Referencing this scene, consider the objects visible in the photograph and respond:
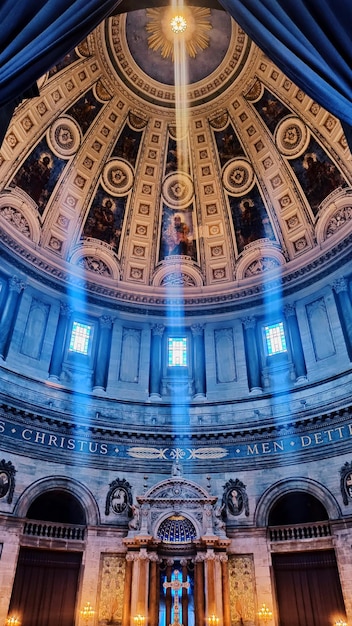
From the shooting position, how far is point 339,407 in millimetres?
19844

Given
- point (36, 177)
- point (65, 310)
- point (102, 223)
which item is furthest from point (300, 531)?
point (36, 177)

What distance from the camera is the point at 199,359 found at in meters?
25.0

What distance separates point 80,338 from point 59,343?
56.5 inches

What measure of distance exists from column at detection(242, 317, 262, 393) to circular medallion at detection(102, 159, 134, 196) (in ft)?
35.6

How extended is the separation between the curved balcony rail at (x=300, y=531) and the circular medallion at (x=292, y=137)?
18871 mm

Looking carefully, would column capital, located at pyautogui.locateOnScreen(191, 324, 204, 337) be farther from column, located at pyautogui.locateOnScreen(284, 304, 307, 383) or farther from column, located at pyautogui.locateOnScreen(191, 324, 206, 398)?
column, located at pyautogui.locateOnScreen(284, 304, 307, 383)

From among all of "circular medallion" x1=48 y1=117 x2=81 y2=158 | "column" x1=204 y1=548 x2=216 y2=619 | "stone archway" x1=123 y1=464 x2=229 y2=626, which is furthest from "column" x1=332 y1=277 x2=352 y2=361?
"circular medallion" x1=48 y1=117 x2=81 y2=158

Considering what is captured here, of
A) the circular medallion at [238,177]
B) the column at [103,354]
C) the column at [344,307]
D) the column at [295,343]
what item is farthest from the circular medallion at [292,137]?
the column at [103,354]

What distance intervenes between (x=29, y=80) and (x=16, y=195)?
16552 mm

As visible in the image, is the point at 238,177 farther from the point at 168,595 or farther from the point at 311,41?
A: the point at 168,595

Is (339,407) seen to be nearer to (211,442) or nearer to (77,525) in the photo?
(211,442)

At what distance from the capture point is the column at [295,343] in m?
22.5

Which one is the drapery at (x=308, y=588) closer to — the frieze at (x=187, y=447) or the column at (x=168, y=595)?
the frieze at (x=187, y=447)

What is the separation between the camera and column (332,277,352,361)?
21.5 metres
